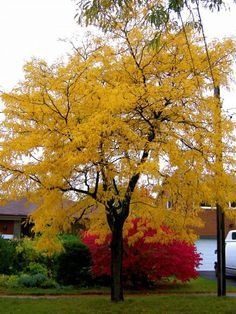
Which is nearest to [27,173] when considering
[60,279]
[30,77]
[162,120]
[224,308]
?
[30,77]

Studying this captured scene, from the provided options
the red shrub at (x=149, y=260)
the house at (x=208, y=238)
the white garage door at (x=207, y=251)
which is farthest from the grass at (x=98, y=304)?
the house at (x=208, y=238)

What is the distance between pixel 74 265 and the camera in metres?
18.1

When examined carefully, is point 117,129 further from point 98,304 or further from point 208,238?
point 208,238

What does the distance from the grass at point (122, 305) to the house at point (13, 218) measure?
62.4ft

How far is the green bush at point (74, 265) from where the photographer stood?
59.1 ft

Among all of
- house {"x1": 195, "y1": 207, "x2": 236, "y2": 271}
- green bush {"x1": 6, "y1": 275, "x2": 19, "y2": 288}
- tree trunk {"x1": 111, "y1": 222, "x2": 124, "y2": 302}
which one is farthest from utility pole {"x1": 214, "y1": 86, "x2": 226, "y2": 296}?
house {"x1": 195, "y1": 207, "x2": 236, "y2": 271}

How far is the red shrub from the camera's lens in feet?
54.1

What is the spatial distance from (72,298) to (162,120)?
6.14 m

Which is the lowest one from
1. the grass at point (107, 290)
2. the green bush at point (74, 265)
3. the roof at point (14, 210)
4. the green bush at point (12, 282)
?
the grass at point (107, 290)

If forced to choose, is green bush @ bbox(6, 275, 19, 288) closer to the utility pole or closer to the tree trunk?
the tree trunk

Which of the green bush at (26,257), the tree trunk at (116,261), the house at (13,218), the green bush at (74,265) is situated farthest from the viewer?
the house at (13,218)

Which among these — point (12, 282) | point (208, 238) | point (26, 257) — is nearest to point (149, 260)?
point (12, 282)

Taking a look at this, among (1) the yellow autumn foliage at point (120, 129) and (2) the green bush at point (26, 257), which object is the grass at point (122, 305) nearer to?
(1) the yellow autumn foliage at point (120, 129)

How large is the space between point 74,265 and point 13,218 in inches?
666
